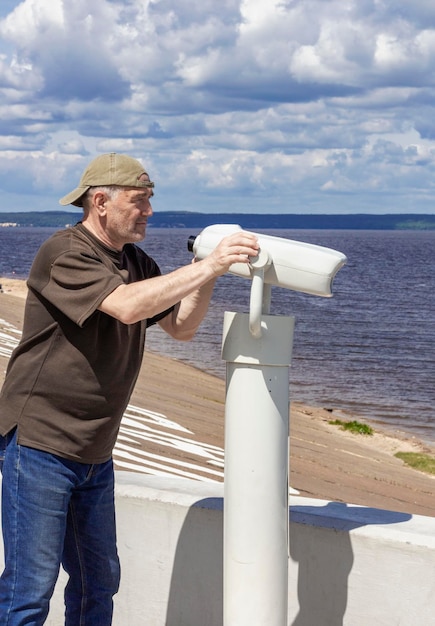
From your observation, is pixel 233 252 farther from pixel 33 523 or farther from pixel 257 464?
pixel 33 523

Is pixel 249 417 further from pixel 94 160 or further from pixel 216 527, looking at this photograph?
pixel 94 160

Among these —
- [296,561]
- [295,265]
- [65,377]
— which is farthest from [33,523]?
[295,265]

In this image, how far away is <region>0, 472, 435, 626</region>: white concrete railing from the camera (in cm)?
327

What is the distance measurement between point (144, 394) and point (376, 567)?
12.9 metres

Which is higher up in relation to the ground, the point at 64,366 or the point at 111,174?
the point at 111,174

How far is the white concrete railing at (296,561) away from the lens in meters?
3.27

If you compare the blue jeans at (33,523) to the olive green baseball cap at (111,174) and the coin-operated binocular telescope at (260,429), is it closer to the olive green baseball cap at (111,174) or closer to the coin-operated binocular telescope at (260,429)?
the coin-operated binocular telescope at (260,429)

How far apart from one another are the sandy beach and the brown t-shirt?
597 cm

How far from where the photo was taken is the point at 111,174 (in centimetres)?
319

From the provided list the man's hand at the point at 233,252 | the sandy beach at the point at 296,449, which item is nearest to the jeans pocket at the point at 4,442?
the man's hand at the point at 233,252

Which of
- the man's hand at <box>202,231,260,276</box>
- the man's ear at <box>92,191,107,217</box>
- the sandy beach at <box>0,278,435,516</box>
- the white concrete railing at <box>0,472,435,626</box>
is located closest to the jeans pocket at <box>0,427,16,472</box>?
the white concrete railing at <box>0,472,435,626</box>

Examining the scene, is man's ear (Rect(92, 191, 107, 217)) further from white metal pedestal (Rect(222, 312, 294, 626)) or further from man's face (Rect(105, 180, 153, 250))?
white metal pedestal (Rect(222, 312, 294, 626))

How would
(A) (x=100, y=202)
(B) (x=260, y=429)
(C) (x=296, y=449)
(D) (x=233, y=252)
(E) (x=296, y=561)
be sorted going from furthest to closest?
1. (C) (x=296, y=449)
2. (E) (x=296, y=561)
3. (A) (x=100, y=202)
4. (B) (x=260, y=429)
5. (D) (x=233, y=252)

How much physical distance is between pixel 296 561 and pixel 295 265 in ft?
3.58
